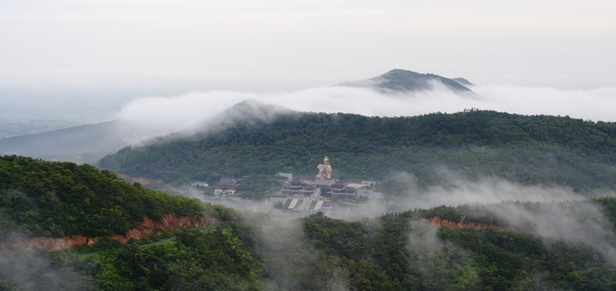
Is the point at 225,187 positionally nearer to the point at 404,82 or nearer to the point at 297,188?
the point at 297,188

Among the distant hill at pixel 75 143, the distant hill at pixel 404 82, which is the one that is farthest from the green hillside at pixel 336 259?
the distant hill at pixel 404 82

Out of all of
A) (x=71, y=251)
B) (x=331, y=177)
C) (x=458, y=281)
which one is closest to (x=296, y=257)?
(x=458, y=281)

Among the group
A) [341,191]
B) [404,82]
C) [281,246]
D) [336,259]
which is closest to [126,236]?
[281,246]

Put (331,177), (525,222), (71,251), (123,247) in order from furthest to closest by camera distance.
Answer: (331,177), (525,222), (123,247), (71,251)

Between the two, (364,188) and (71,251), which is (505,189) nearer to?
(364,188)

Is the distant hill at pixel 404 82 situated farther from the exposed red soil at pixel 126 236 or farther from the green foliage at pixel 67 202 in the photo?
the green foliage at pixel 67 202
